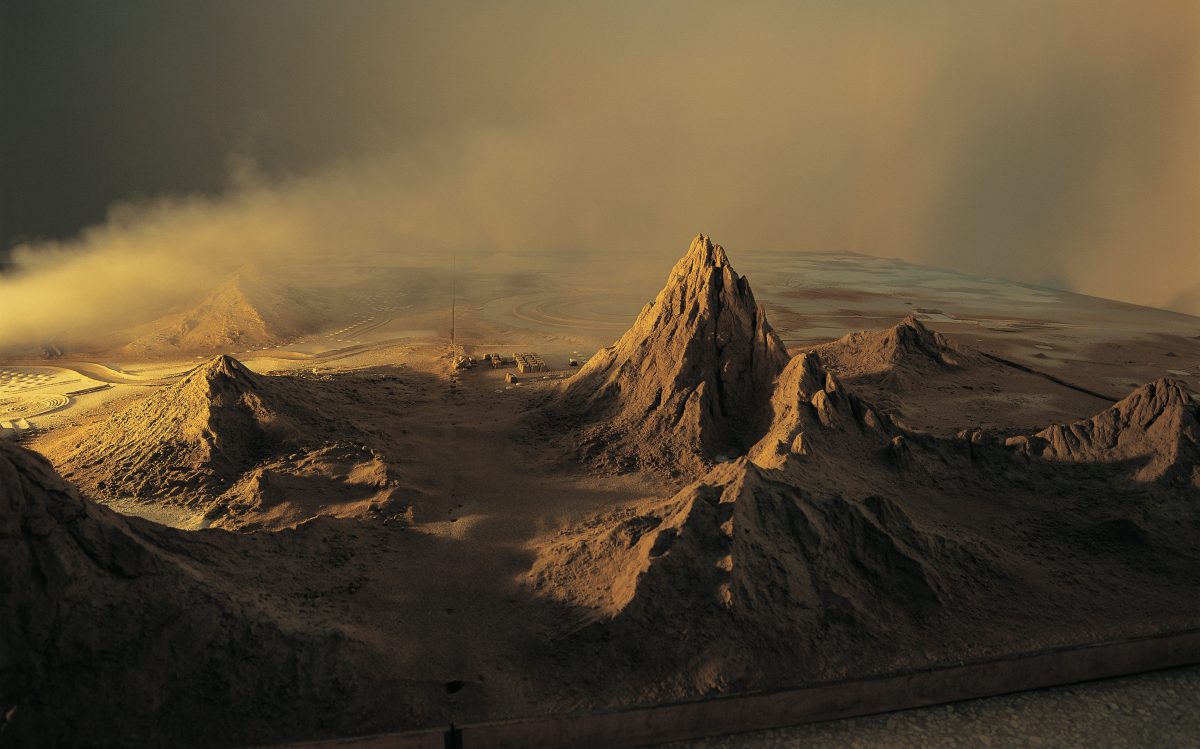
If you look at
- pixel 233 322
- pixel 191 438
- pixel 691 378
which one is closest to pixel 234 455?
pixel 191 438

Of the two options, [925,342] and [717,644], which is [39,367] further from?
[925,342]

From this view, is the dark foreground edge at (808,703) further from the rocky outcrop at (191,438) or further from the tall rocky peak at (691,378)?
the rocky outcrop at (191,438)

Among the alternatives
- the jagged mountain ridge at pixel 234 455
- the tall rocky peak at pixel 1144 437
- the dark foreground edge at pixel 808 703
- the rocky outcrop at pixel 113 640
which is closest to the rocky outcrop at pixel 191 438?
the jagged mountain ridge at pixel 234 455

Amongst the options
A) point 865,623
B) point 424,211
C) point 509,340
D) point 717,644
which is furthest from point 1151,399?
point 424,211

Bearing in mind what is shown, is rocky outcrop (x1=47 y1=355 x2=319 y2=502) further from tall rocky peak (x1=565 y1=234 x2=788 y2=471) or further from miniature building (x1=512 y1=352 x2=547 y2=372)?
miniature building (x1=512 y1=352 x2=547 y2=372)

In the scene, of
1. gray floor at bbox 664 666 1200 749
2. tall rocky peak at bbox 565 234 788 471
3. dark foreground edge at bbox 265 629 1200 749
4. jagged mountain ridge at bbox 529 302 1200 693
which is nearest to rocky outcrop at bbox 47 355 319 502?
tall rocky peak at bbox 565 234 788 471

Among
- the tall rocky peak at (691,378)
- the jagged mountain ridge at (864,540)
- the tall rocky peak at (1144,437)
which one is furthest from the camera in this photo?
the tall rocky peak at (691,378)
